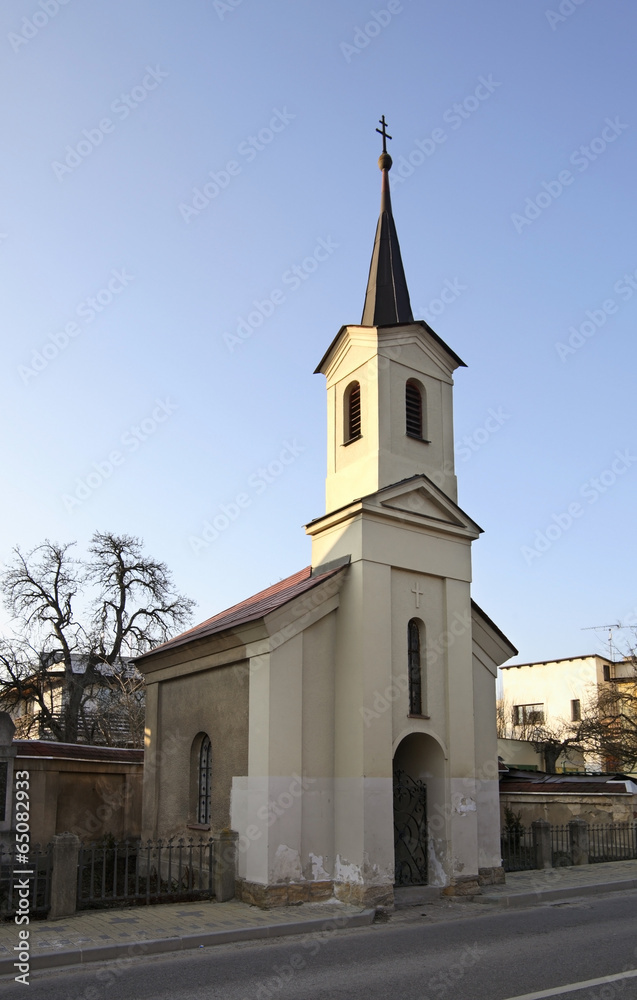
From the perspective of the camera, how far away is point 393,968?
922cm

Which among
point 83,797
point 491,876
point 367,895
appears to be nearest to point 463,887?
point 491,876

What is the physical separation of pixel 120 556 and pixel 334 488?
937 inches

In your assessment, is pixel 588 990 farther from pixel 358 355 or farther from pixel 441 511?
pixel 358 355

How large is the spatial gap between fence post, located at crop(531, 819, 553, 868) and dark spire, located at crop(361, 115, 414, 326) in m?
11.6

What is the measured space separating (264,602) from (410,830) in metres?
5.23

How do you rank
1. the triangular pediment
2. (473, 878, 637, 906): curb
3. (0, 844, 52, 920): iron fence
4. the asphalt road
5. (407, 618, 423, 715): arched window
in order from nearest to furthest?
the asphalt road, (0, 844, 52, 920): iron fence, (473, 878, 637, 906): curb, (407, 618, 423, 715): arched window, the triangular pediment

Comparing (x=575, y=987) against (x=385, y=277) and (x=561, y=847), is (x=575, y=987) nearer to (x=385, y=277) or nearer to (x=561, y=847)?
(x=561, y=847)

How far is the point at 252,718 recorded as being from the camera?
14289 mm

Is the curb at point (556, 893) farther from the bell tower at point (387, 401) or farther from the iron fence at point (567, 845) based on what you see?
the bell tower at point (387, 401)

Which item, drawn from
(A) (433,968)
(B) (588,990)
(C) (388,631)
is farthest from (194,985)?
(C) (388,631)

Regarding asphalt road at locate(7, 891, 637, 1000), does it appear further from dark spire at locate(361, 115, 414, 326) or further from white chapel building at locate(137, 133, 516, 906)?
dark spire at locate(361, 115, 414, 326)

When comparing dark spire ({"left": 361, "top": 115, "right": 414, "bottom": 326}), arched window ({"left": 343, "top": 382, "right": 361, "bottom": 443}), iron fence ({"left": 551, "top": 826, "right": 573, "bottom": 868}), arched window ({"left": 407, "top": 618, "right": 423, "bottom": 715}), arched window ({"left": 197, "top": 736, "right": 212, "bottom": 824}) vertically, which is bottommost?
iron fence ({"left": 551, "top": 826, "right": 573, "bottom": 868})

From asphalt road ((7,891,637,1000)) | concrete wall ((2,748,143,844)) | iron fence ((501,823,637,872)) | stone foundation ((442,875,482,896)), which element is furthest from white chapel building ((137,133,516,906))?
iron fence ((501,823,637,872))

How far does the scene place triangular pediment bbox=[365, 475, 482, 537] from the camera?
15.4 m
